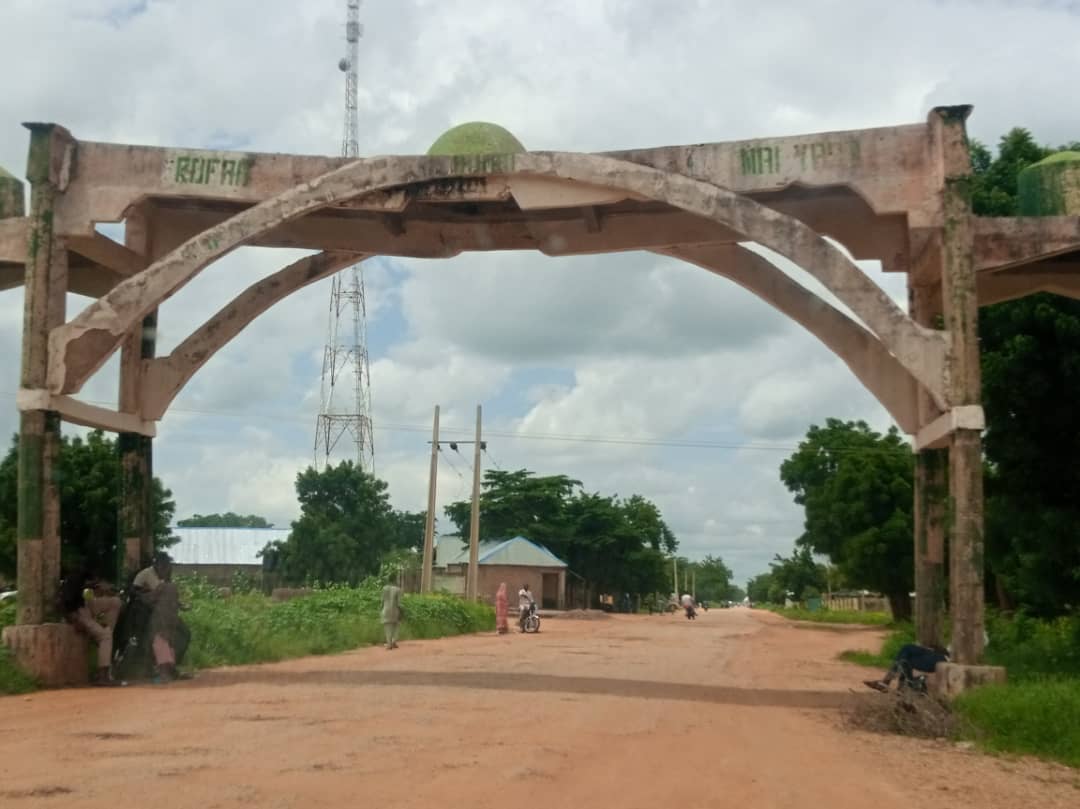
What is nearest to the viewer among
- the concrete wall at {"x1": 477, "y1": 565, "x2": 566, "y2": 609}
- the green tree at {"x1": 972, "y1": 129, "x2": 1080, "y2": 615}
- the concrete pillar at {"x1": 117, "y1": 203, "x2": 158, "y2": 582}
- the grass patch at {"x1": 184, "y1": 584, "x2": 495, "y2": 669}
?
the concrete pillar at {"x1": 117, "y1": 203, "x2": 158, "y2": 582}

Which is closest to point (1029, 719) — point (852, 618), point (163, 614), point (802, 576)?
point (163, 614)

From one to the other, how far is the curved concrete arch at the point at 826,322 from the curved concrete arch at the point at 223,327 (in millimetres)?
4778

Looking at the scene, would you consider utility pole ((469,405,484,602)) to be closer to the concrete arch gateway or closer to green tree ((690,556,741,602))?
the concrete arch gateway

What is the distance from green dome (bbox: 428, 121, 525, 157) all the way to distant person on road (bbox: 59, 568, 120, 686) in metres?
6.62

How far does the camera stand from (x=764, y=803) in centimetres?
658

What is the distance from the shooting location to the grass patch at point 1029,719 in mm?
8844

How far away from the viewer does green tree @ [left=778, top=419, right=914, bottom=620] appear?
3534 cm

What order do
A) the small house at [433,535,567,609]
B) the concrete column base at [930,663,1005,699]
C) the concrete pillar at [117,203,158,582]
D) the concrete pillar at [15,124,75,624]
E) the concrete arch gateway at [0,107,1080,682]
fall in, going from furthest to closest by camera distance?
the small house at [433,535,567,609], the concrete pillar at [117,203,158,582], the concrete pillar at [15,124,75,624], the concrete arch gateway at [0,107,1080,682], the concrete column base at [930,663,1005,699]

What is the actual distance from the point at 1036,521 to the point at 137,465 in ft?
40.4

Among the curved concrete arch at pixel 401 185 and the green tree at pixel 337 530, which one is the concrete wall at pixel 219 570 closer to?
the green tree at pixel 337 530

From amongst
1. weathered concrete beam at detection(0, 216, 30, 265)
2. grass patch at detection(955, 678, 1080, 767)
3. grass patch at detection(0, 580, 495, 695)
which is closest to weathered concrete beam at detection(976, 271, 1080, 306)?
grass patch at detection(955, 678, 1080, 767)

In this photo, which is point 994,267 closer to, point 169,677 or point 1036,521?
point 1036,521

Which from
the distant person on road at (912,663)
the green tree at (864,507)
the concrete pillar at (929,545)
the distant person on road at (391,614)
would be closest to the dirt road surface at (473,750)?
the distant person on road at (912,663)

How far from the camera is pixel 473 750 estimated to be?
26.5ft
